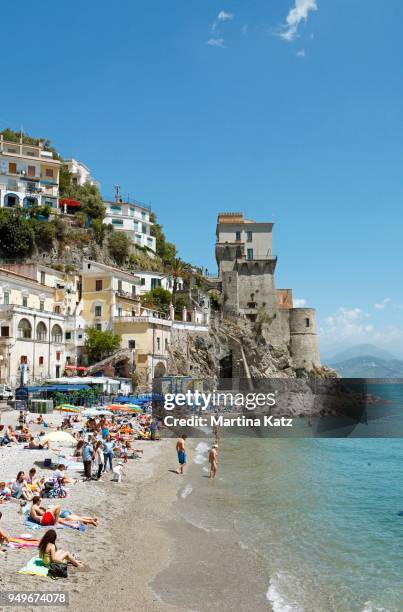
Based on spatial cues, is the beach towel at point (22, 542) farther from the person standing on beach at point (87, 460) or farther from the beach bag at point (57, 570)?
the person standing on beach at point (87, 460)

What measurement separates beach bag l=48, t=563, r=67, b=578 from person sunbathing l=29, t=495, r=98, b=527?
2912 millimetres

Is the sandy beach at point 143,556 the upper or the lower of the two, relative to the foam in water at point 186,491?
upper

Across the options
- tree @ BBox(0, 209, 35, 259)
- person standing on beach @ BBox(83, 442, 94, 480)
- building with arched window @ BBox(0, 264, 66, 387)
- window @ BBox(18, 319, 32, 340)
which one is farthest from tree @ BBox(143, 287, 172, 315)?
person standing on beach @ BBox(83, 442, 94, 480)

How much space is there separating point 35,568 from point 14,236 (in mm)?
44388

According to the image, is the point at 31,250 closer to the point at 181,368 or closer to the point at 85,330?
the point at 85,330

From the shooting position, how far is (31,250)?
170 feet

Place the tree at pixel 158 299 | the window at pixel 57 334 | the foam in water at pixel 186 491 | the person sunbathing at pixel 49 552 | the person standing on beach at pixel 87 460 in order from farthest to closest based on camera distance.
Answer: the tree at pixel 158 299
the window at pixel 57 334
the foam in water at pixel 186 491
the person standing on beach at pixel 87 460
the person sunbathing at pixel 49 552

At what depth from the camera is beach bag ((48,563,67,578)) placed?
920 centimetres

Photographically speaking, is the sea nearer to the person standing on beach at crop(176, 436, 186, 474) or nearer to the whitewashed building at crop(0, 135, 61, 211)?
the person standing on beach at crop(176, 436, 186, 474)

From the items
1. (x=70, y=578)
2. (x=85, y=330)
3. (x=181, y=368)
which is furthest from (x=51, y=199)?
(x=70, y=578)

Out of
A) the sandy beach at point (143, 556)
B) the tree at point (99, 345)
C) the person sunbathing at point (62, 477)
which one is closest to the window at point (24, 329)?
the tree at point (99, 345)

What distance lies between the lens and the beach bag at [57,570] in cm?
920

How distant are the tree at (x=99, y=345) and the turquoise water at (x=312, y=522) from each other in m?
17.6

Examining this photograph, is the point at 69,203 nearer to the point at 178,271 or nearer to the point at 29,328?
the point at 178,271
